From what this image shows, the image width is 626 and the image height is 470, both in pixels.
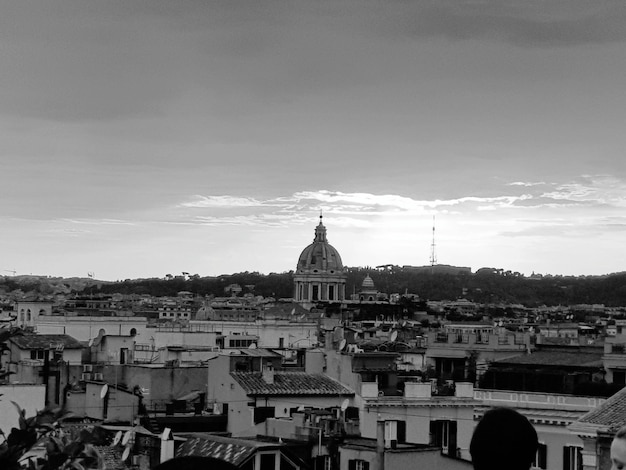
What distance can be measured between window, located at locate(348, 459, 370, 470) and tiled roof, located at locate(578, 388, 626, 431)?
3.51 meters

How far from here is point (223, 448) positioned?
2211 centimetres

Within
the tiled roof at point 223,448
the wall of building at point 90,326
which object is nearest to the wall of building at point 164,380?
the tiled roof at point 223,448

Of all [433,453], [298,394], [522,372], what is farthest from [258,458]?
[522,372]

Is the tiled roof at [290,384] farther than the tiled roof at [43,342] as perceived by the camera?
No

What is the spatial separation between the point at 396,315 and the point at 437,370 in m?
111

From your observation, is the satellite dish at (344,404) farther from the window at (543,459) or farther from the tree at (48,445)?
the tree at (48,445)

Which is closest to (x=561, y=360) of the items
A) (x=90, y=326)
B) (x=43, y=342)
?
(x=43, y=342)

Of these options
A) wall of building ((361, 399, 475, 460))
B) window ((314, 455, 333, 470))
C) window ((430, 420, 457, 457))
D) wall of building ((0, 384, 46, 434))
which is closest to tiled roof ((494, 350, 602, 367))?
wall of building ((361, 399, 475, 460))

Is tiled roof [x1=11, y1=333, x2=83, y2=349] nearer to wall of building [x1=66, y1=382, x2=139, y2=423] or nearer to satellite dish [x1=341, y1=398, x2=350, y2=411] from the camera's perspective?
wall of building [x1=66, y1=382, x2=139, y2=423]

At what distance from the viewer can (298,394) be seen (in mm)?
30891

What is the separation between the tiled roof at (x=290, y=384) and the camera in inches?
1213

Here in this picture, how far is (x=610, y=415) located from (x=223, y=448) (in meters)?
6.16

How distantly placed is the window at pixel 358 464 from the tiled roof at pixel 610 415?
11.5 feet

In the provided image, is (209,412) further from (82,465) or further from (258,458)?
(82,465)
